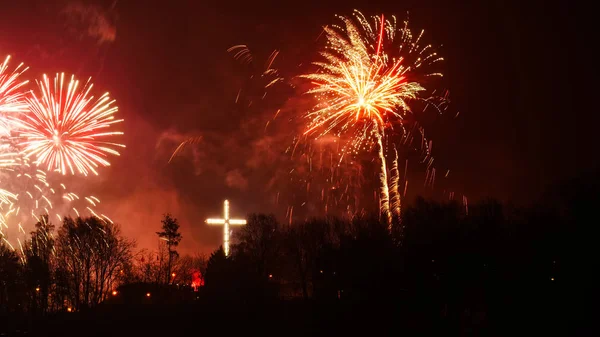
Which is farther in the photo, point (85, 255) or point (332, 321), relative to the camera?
point (85, 255)

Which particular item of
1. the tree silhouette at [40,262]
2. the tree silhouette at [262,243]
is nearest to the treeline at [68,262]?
the tree silhouette at [40,262]

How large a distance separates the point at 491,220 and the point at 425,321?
11048mm

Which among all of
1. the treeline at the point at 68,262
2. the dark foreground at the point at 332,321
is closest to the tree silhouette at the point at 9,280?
the treeline at the point at 68,262

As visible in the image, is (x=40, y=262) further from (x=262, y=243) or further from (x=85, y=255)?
(x=262, y=243)

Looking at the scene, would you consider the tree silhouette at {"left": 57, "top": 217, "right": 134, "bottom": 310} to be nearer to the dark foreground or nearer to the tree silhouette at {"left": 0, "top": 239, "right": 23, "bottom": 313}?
the tree silhouette at {"left": 0, "top": 239, "right": 23, "bottom": 313}

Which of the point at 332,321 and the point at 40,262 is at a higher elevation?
the point at 40,262

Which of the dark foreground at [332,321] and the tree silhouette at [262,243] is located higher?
the tree silhouette at [262,243]

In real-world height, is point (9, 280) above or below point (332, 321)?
above

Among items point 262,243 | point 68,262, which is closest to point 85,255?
point 68,262

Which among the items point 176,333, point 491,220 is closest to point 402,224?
point 491,220

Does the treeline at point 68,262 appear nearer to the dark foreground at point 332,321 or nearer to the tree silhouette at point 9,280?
the tree silhouette at point 9,280

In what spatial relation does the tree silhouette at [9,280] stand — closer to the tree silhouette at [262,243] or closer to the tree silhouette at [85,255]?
the tree silhouette at [85,255]

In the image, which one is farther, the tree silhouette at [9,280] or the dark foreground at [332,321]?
the tree silhouette at [9,280]

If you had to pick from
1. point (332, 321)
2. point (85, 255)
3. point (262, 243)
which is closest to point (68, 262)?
point (85, 255)
